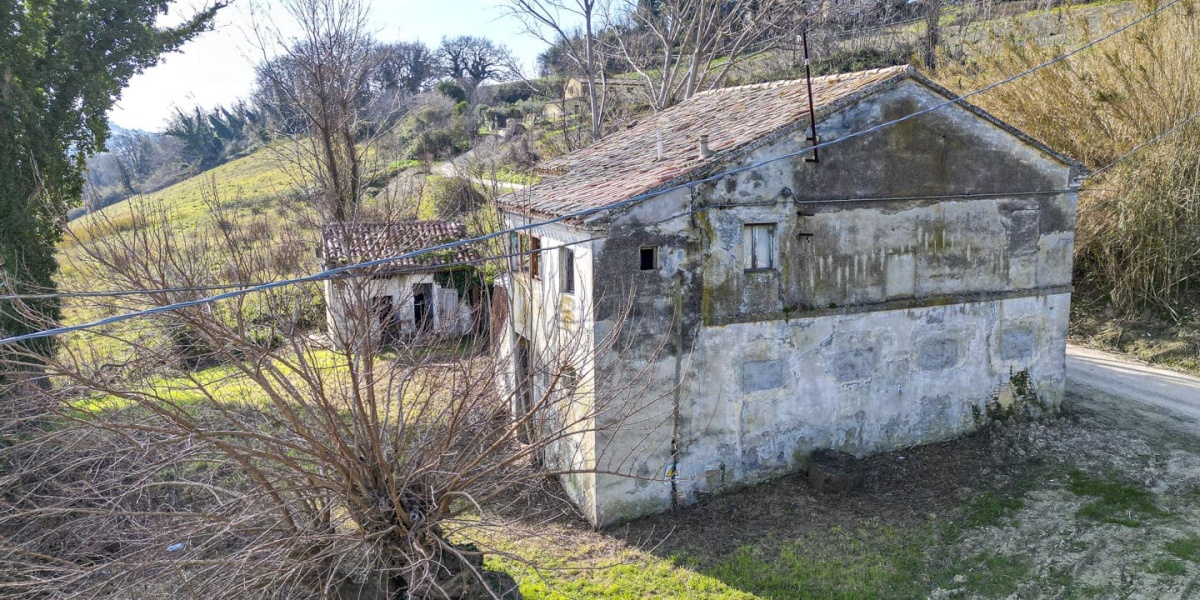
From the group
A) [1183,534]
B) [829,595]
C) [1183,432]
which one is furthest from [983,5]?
[829,595]

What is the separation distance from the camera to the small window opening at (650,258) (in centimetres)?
944

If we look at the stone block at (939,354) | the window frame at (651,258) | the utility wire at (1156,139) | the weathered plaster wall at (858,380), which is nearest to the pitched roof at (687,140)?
the window frame at (651,258)

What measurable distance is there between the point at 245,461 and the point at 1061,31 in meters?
25.4

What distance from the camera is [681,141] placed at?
37.1 feet

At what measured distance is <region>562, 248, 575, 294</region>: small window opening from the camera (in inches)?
399

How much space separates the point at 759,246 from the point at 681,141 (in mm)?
2284

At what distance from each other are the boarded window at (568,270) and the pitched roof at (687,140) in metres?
0.61

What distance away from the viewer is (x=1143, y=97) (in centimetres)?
1543

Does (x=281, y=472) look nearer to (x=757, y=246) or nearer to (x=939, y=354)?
(x=757, y=246)

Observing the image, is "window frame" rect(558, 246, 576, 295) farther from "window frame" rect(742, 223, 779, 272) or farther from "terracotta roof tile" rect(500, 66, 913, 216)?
"window frame" rect(742, 223, 779, 272)

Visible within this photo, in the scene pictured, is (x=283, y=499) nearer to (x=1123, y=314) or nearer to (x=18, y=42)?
(x=18, y=42)

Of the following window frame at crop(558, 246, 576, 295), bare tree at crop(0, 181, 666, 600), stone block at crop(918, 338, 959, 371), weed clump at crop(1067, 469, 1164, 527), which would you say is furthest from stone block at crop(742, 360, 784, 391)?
bare tree at crop(0, 181, 666, 600)

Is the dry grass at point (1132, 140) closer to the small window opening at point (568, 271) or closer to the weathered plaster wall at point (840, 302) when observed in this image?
the weathered plaster wall at point (840, 302)

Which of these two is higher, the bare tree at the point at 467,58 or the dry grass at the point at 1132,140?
the bare tree at the point at 467,58
